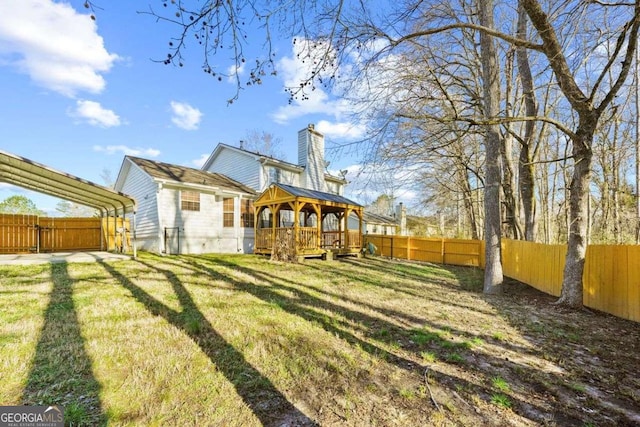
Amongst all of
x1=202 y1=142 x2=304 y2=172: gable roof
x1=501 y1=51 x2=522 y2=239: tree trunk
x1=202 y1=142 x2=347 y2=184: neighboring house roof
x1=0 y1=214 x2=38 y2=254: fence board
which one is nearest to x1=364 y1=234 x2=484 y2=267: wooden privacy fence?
x1=501 y1=51 x2=522 y2=239: tree trunk

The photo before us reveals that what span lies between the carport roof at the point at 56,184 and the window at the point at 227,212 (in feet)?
13.6

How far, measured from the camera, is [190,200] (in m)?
13.4

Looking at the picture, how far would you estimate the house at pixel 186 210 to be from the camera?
1262 cm

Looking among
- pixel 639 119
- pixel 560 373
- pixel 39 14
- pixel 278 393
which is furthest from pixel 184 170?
pixel 639 119

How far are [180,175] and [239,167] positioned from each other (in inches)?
143

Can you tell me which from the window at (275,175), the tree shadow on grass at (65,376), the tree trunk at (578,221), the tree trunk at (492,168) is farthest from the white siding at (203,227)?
the tree trunk at (578,221)

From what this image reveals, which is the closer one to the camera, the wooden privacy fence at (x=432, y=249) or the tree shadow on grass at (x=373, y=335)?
the tree shadow on grass at (x=373, y=335)

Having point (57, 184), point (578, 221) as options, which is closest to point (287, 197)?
point (57, 184)

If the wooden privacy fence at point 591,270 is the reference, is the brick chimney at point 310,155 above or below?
above

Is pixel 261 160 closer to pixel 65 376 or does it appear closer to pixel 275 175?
pixel 275 175

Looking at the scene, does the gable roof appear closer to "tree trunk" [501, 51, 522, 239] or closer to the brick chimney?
the brick chimney

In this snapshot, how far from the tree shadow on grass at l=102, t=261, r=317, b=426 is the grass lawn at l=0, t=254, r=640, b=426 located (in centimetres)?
2

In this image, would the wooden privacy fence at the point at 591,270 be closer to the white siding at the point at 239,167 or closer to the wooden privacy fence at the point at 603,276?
the wooden privacy fence at the point at 603,276

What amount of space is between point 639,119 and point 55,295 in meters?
18.0
